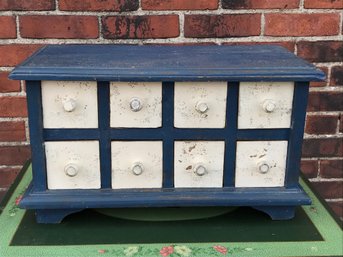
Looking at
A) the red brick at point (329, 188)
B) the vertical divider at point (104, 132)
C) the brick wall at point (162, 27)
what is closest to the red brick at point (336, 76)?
the brick wall at point (162, 27)

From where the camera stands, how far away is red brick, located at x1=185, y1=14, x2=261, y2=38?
1475 millimetres

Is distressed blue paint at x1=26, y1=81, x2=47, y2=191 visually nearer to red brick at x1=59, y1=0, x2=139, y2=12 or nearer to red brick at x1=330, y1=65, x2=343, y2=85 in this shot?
red brick at x1=59, y1=0, x2=139, y2=12

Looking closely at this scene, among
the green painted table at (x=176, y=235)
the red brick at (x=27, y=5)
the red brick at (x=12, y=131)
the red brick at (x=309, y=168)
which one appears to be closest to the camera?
the green painted table at (x=176, y=235)

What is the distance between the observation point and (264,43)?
150 cm

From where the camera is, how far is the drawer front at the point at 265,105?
1055 mm

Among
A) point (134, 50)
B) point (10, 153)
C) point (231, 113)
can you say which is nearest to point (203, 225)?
point (231, 113)

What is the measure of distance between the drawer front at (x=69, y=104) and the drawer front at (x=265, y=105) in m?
0.31

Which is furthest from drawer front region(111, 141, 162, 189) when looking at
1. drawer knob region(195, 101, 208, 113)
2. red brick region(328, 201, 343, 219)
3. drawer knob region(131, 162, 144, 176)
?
red brick region(328, 201, 343, 219)

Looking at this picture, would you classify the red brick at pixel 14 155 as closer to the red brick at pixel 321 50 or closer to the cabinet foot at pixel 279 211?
the cabinet foot at pixel 279 211

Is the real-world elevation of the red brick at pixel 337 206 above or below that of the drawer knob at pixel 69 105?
below

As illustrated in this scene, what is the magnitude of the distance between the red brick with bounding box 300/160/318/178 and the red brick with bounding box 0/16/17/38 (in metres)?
0.98

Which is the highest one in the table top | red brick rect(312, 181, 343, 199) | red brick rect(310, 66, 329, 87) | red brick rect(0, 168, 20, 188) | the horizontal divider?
the table top

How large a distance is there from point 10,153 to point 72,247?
2.11 ft

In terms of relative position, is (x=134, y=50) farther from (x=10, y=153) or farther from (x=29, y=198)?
(x=10, y=153)
